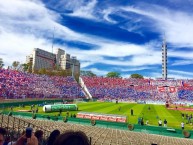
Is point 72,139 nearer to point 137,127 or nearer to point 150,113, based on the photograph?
point 137,127

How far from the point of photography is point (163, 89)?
11431 cm

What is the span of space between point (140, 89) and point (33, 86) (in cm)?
5252

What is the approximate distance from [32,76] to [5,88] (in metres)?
23.5

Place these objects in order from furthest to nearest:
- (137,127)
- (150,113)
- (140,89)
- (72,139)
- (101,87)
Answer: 1. (140,89)
2. (101,87)
3. (150,113)
4. (137,127)
5. (72,139)

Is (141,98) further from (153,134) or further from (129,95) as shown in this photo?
(153,134)

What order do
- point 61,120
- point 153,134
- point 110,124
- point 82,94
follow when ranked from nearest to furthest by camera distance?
point 153,134 < point 110,124 < point 61,120 < point 82,94

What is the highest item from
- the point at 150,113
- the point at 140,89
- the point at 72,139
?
the point at 140,89

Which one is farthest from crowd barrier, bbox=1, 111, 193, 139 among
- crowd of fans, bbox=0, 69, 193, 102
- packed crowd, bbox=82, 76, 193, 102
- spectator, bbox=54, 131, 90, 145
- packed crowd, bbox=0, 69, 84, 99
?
packed crowd, bbox=82, 76, 193, 102

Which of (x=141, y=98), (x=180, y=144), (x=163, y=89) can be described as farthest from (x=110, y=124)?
(x=163, y=89)

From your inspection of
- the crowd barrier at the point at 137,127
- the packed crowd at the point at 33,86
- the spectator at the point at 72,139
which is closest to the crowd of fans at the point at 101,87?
the packed crowd at the point at 33,86

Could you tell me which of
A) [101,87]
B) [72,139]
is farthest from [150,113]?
[101,87]

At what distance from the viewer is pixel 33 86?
3386 inches

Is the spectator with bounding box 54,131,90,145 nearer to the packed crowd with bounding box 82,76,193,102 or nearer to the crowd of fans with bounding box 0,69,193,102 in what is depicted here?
the crowd of fans with bounding box 0,69,193,102

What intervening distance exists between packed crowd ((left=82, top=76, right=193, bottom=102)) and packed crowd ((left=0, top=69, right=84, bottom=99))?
1118 centimetres
